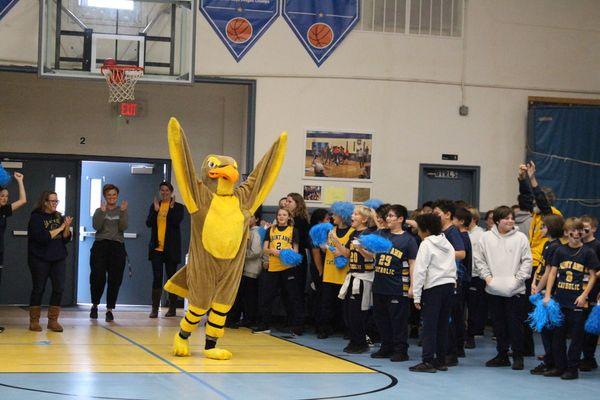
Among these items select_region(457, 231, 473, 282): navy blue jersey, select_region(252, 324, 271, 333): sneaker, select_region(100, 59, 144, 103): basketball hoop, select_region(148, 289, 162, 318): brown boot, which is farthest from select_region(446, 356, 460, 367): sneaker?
select_region(100, 59, 144, 103): basketball hoop

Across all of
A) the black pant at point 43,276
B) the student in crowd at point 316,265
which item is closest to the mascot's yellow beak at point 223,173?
the student in crowd at point 316,265

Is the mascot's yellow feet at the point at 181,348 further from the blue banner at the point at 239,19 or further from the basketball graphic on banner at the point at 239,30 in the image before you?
the basketball graphic on banner at the point at 239,30

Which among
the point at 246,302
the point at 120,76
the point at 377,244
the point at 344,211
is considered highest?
the point at 120,76

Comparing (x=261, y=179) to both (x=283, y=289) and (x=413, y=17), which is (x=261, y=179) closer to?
(x=283, y=289)

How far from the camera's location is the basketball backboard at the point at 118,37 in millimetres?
11891

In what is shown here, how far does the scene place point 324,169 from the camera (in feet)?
43.2

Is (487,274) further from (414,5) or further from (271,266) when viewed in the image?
(414,5)

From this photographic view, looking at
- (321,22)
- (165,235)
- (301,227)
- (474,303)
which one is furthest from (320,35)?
(474,303)

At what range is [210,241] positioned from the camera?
8.63 m

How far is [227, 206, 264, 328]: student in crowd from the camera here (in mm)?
11727

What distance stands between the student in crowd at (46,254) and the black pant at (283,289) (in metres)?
2.32

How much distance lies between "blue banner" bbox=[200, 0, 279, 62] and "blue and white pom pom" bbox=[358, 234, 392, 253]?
4.55 metres

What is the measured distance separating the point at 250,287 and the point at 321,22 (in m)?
3.80

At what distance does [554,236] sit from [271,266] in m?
3.69
